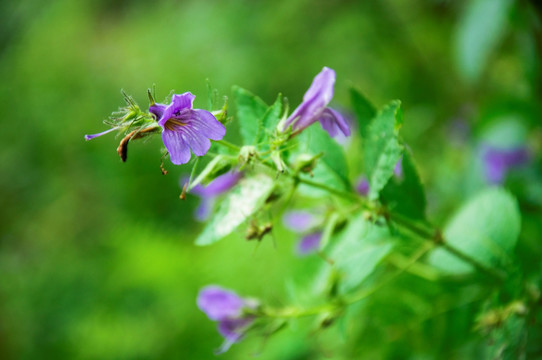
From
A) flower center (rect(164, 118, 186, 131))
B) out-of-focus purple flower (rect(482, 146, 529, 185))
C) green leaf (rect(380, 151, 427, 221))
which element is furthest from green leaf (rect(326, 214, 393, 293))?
out-of-focus purple flower (rect(482, 146, 529, 185))

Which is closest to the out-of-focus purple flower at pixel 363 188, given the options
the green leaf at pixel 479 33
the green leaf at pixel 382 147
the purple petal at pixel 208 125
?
the green leaf at pixel 382 147

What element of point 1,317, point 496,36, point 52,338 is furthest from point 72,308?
point 496,36

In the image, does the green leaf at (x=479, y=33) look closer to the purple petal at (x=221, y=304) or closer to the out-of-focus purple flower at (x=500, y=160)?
the out-of-focus purple flower at (x=500, y=160)

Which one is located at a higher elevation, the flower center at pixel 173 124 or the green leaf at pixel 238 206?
the flower center at pixel 173 124

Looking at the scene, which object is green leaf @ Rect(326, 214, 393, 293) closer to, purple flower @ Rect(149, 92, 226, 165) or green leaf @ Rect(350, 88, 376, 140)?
green leaf @ Rect(350, 88, 376, 140)

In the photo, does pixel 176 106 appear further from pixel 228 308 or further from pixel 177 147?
pixel 228 308

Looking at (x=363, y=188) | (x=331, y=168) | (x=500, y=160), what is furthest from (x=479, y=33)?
(x=331, y=168)
